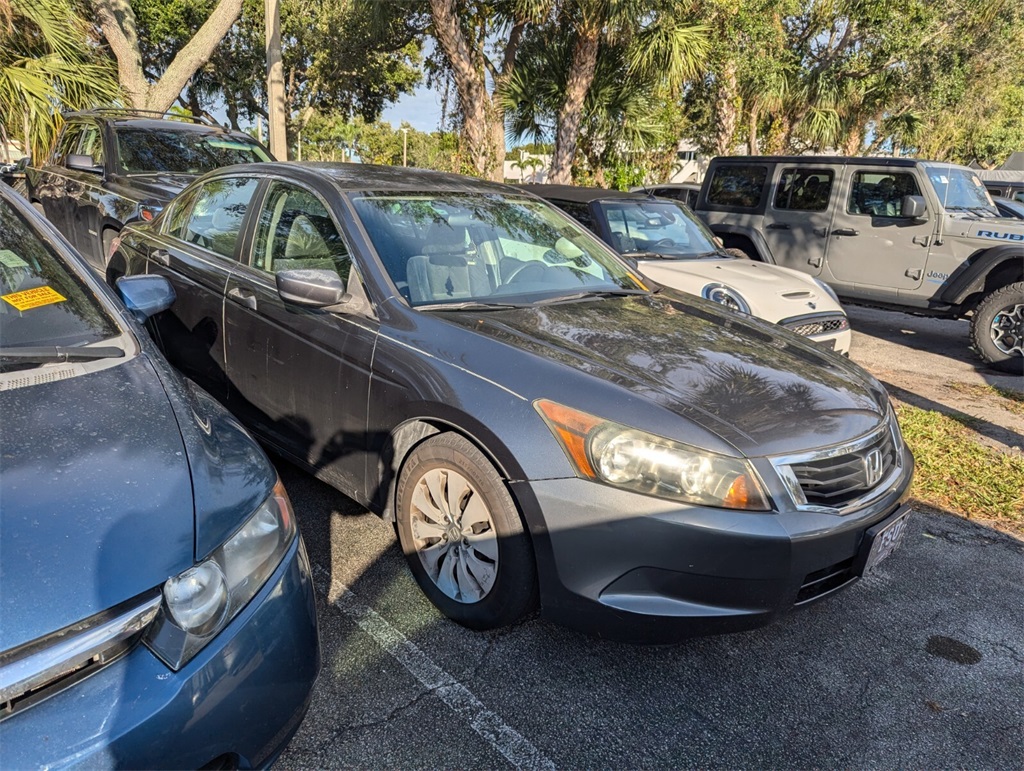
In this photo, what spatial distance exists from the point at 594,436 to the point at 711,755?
3.28ft

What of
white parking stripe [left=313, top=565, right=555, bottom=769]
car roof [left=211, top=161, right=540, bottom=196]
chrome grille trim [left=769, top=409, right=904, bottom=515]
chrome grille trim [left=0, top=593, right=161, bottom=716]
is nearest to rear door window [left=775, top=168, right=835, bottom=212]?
car roof [left=211, top=161, right=540, bottom=196]

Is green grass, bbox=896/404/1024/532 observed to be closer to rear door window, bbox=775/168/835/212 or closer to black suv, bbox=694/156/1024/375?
black suv, bbox=694/156/1024/375

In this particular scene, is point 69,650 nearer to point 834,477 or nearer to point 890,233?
point 834,477

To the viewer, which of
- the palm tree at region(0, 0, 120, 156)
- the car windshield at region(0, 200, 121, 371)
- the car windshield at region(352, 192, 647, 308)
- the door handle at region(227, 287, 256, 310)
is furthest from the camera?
the palm tree at region(0, 0, 120, 156)

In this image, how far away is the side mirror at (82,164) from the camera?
273 inches

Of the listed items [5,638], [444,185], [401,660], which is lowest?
[401,660]

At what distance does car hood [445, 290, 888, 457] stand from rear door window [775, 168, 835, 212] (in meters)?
5.51

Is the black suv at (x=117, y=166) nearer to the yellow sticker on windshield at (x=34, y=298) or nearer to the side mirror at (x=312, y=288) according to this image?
the side mirror at (x=312, y=288)

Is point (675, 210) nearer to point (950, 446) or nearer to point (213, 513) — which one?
point (950, 446)

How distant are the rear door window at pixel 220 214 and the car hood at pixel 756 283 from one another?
3.12 m

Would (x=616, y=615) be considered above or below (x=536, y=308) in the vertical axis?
below

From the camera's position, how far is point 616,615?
2.17 m

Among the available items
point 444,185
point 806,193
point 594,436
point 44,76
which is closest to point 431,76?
point 44,76

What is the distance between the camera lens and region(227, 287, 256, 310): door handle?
3.31 m
